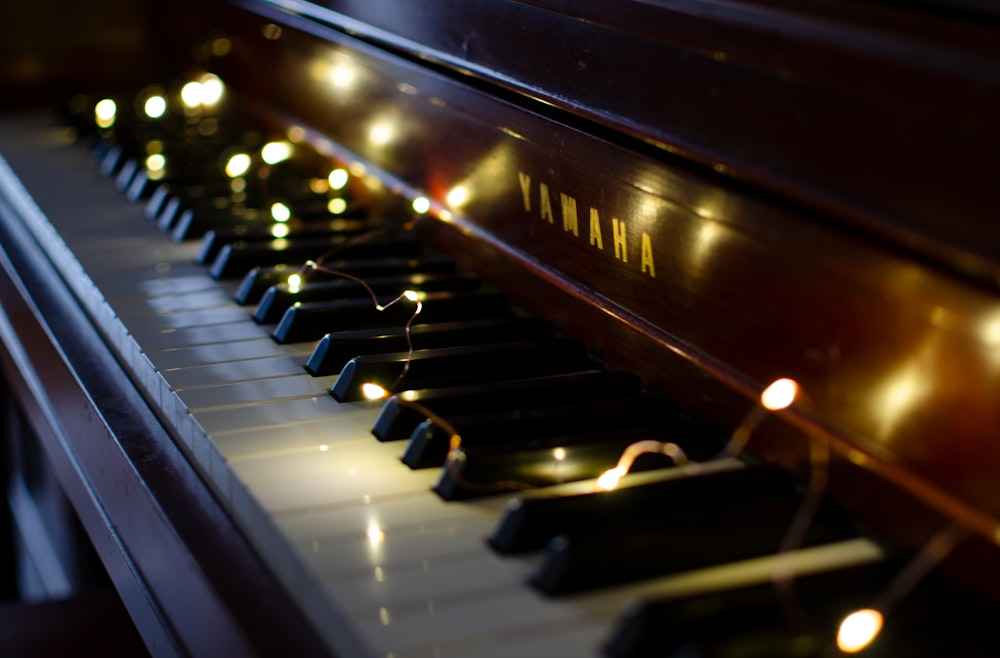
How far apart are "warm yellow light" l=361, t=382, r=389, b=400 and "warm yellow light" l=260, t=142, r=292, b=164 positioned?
50.9 inches

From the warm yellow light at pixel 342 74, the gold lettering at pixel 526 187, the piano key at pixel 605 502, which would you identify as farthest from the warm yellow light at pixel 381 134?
the piano key at pixel 605 502

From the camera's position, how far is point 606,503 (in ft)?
4.05

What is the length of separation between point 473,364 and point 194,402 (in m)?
0.38

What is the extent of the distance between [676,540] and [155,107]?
8.33ft

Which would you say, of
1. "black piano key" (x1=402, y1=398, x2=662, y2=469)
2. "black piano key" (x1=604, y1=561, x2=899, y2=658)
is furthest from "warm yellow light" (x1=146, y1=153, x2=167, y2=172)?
"black piano key" (x1=604, y1=561, x2=899, y2=658)

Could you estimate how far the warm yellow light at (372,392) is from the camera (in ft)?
5.28

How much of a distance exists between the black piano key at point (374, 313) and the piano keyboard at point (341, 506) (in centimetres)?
3

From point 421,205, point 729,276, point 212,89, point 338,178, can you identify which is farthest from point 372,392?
Answer: point 212,89

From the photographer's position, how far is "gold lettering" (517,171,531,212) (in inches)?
74.0

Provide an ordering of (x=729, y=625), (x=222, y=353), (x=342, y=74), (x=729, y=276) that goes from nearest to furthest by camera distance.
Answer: (x=729, y=625) → (x=729, y=276) → (x=222, y=353) → (x=342, y=74)

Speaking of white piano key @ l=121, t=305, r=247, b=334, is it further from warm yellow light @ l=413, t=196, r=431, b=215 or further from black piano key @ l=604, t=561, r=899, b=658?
black piano key @ l=604, t=561, r=899, b=658

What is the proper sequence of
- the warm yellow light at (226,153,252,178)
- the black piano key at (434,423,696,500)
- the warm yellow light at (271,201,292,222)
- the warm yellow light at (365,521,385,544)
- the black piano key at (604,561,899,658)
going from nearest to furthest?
the black piano key at (604,561,899,658), the warm yellow light at (365,521,385,544), the black piano key at (434,423,696,500), the warm yellow light at (271,201,292,222), the warm yellow light at (226,153,252,178)

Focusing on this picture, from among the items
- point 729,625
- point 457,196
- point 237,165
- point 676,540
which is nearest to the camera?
point 729,625

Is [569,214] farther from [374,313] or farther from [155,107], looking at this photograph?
[155,107]
